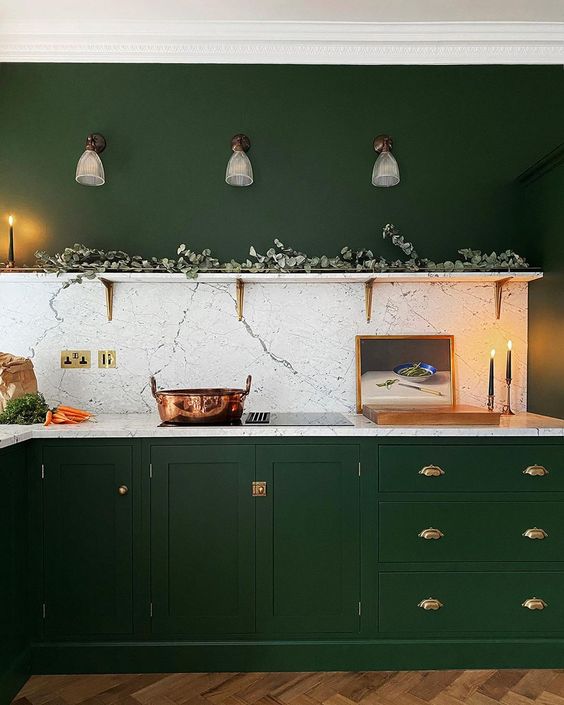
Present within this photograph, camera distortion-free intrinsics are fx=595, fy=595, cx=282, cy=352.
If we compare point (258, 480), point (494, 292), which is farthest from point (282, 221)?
point (258, 480)

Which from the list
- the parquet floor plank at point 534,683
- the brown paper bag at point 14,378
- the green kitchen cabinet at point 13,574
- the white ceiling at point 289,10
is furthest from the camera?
the white ceiling at point 289,10

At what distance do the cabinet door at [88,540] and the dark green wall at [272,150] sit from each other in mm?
1155

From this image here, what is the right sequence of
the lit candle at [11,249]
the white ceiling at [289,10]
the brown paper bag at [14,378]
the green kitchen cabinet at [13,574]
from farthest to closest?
the lit candle at [11,249] < the white ceiling at [289,10] < the brown paper bag at [14,378] < the green kitchen cabinet at [13,574]

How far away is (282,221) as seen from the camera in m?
3.03

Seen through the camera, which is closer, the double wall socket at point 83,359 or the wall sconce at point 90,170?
the wall sconce at point 90,170

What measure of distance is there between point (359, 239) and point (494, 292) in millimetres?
737

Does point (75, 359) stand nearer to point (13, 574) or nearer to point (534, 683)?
point (13, 574)

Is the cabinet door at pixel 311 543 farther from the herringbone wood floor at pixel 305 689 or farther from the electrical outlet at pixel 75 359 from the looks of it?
the electrical outlet at pixel 75 359

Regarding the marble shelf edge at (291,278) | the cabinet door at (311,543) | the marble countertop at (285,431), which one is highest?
the marble shelf edge at (291,278)

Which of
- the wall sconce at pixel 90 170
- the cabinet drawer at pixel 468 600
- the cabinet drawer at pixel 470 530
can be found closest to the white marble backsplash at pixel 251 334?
the wall sconce at pixel 90 170

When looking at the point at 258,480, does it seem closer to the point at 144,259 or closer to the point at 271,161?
the point at 144,259

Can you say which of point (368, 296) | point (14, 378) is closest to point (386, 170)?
point (368, 296)

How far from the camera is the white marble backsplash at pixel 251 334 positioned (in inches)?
118

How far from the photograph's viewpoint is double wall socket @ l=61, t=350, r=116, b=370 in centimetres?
299
